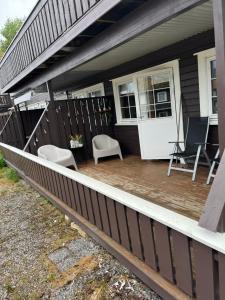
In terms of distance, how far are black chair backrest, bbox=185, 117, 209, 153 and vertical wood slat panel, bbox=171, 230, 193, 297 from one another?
2.48 meters

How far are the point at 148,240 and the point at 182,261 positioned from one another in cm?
30

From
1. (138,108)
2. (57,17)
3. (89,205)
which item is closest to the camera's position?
(89,205)

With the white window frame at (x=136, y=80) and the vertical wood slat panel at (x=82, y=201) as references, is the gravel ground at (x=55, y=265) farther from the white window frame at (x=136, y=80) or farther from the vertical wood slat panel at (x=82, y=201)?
the white window frame at (x=136, y=80)

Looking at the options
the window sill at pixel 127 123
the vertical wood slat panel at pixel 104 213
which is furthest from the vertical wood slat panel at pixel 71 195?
the window sill at pixel 127 123

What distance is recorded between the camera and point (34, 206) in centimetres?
392

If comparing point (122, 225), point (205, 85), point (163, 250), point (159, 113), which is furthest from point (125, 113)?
point (163, 250)

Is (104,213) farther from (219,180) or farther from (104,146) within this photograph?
(104,146)

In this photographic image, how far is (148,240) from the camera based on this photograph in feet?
5.71

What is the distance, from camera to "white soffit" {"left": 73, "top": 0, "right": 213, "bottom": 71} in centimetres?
281

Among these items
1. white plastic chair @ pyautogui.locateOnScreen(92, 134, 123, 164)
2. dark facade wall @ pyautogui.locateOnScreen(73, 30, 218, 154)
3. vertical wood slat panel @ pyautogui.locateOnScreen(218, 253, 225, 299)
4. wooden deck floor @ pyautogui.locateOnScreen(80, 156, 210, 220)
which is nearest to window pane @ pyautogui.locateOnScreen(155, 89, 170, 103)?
dark facade wall @ pyautogui.locateOnScreen(73, 30, 218, 154)

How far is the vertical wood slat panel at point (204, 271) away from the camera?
4.24ft

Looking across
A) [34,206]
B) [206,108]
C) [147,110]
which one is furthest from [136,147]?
[34,206]

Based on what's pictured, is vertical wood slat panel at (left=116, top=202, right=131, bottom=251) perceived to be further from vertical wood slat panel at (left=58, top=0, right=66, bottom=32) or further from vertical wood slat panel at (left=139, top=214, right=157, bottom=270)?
vertical wood slat panel at (left=58, top=0, right=66, bottom=32)

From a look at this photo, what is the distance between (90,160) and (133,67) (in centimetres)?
231
